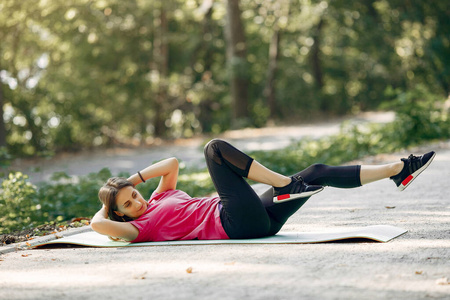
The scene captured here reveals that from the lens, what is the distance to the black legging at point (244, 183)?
16.9ft

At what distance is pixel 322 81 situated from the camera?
28.9 metres

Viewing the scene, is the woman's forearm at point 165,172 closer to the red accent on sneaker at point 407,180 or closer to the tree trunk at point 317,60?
the red accent on sneaker at point 407,180

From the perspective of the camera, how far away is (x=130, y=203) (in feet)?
17.4

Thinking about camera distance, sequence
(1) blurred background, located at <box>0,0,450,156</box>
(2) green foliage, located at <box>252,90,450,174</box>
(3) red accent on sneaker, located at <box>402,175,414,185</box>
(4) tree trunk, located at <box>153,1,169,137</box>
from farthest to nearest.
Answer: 1. (4) tree trunk, located at <box>153,1,169,137</box>
2. (1) blurred background, located at <box>0,0,450,156</box>
3. (2) green foliage, located at <box>252,90,450,174</box>
4. (3) red accent on sneaker, located at <box>402,175,414,185</box>

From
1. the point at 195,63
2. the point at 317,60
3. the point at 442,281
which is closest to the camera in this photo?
the point at 442,281

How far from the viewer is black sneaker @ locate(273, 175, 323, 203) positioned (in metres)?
5.07

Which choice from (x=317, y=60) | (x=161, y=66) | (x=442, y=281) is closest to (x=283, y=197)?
(x=442, y=281)

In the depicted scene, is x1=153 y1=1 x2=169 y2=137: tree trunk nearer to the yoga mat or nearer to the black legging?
the yoga mat

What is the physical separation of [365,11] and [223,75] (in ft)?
21.8

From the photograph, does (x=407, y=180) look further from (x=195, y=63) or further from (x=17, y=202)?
(x=195, y=63)

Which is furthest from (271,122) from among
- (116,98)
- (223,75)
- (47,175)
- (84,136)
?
(47,175)

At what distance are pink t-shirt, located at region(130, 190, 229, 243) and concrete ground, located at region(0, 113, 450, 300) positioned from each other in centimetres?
24

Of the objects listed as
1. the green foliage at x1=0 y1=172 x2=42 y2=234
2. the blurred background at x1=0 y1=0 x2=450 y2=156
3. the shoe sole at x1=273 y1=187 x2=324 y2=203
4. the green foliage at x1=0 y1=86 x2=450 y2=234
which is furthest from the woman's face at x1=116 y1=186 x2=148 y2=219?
the blurred background at x1=0 y1=0 x2=450 y2=156

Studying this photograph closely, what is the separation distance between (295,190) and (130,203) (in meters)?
1.37
